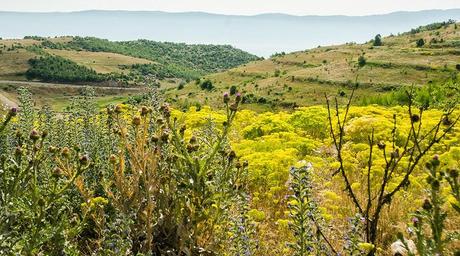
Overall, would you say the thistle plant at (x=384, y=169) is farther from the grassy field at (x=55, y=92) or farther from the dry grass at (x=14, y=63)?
the dry grass at (x=14, y=63)

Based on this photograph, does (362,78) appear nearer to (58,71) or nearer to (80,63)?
(58,71)

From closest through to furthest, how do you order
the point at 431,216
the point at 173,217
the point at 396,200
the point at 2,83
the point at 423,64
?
the point at 431,216 < the point at 173,217 < the point at 396,200 < the point at 423,64 < the point at 2,83

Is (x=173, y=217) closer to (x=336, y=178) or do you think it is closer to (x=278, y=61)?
(x=336, y=178)

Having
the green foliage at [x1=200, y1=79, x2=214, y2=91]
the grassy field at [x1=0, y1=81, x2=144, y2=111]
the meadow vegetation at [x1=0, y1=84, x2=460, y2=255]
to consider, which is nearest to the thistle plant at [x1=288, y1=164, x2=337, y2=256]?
the meadow vegetation at [x1=0, y1=84, x2=460, y2=255]

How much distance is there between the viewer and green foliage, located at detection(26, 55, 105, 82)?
124 meters

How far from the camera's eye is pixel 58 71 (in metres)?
128

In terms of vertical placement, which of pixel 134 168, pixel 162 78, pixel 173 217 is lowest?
pixel 162 78

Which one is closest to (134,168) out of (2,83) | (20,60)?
(2,83)

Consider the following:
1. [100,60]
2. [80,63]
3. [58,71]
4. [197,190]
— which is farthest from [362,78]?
[100,60]

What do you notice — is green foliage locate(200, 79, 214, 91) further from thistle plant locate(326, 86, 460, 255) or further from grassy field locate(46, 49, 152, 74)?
grassy field locate(46, 49, 152, 74)

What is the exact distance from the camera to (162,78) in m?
146

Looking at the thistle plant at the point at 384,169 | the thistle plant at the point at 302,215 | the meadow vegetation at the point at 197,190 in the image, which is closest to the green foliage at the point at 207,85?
the thistle plant at the point at 384,169

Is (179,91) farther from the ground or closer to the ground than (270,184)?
closer to the ground

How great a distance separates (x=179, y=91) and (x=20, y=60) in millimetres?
80793
